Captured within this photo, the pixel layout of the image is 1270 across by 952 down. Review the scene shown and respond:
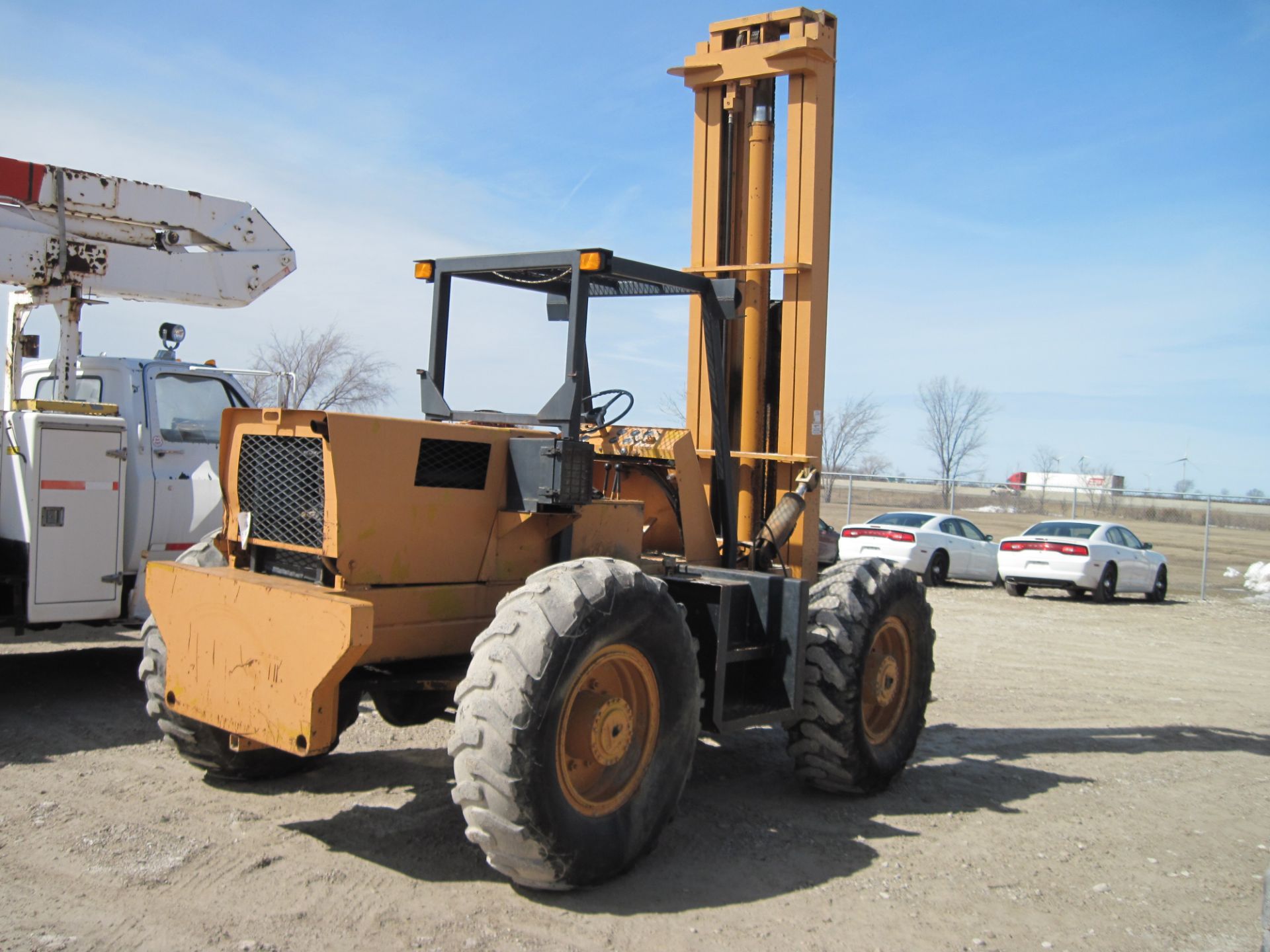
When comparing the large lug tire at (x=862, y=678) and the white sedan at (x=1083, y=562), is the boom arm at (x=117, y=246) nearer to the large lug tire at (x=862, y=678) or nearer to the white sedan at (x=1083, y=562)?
the large lug tire at (x=862, y=678)

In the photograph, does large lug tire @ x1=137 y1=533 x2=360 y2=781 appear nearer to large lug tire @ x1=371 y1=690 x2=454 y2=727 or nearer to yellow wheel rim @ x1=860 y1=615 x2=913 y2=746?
large lug tire @ x1=371 y1=690 x2=454 y2=727

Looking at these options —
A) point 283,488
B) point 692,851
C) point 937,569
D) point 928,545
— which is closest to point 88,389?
point 283,488

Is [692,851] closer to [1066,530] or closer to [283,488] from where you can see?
[283,488]

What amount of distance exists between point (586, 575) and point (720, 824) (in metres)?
1.87

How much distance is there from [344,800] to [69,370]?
4.89m

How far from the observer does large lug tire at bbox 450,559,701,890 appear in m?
4.27

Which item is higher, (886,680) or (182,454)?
(182,454)

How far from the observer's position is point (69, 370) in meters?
8.75

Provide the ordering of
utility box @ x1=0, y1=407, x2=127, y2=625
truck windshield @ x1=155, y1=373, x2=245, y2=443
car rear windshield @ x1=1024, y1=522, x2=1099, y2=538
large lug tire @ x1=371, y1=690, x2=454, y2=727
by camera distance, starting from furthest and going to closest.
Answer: car rear windshield @ x1=1024, y1=522, x2=1099, y2=538 → truck windshield @ x1=155, y1=373, x2=245, y2=443 → utility box @ x1=0, y1=407, x2=127, y2=625 → large lug tire @ x1=371, y1=690, x2=454, y2=727

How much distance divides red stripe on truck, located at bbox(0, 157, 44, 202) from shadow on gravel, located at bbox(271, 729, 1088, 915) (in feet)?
17.1

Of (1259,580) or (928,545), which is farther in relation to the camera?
(1259,580)

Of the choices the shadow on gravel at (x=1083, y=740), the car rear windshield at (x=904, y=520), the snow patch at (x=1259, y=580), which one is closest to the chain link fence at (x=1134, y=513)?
the snow patch at (x=1259, y=580)

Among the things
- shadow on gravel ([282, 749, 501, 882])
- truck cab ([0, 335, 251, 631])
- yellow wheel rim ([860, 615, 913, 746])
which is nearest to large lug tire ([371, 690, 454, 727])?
shadow on gravel ([282, 749, 501, 882])

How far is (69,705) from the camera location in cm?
782
